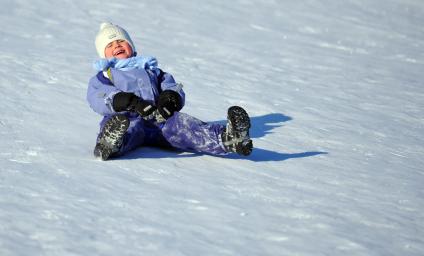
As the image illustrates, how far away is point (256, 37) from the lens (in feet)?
31.8

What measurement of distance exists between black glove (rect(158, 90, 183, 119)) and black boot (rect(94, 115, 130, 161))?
0.49 metres

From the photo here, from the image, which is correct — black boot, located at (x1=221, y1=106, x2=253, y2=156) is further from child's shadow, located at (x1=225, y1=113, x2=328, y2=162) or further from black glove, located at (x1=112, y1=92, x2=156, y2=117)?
black glove, located at (x1=112, y1=92, x2=156, y2=117)

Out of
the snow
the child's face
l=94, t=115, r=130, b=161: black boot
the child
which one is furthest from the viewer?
the child's face

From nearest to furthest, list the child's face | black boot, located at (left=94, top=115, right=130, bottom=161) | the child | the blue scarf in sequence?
black boot, located at (left=94, top=115, right=130, bottom=161) → the child → the blue scarf → the child's face

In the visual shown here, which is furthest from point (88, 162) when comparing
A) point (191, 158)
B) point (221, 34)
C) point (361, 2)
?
point (361, 2)

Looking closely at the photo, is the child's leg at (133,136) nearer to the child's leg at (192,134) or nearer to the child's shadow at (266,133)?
the child's leg at (192,134)

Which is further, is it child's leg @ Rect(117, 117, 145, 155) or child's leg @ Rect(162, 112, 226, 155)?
child's leg @ Rect(162, 112, 226, 155)

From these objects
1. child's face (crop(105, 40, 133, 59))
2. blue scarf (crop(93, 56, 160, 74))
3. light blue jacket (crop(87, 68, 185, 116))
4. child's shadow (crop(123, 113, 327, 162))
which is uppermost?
child's face (crop(105, 40, 133, 59))

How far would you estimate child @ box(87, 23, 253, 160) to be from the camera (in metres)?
4.47

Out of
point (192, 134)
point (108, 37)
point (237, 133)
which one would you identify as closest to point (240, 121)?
point (237, 133)

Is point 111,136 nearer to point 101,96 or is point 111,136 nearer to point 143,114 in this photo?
point 143,114

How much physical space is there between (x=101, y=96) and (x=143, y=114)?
0.39m

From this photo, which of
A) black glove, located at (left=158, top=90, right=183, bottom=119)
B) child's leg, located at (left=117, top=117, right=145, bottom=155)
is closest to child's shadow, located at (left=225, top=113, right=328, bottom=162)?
black glove, located at (left=158, top=90, right=183, bottom=119)

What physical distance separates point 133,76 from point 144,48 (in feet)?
11.4
